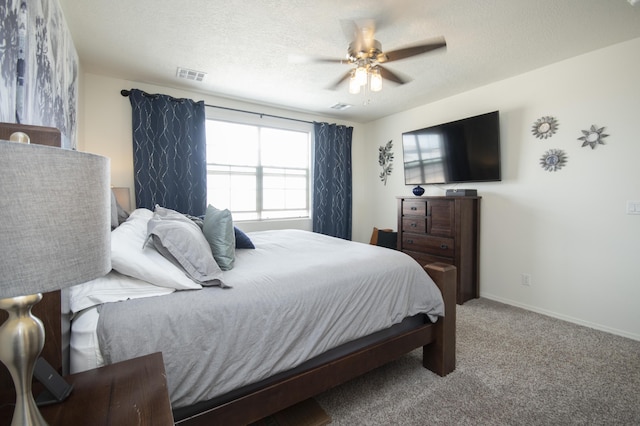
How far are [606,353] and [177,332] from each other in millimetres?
3061

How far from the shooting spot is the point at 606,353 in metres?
2.20

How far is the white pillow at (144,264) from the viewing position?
3.95ft

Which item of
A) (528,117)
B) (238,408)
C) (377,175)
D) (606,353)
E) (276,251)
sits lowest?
(606,353)

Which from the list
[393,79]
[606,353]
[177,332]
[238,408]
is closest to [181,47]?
[393,79]

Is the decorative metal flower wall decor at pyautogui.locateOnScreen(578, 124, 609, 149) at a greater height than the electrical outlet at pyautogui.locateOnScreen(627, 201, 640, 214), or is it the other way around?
the decorative metal flower wall decor at pyautogui.locateOnScreen(578, 124, 609, 149)

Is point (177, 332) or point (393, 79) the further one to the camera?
point (393, 79)

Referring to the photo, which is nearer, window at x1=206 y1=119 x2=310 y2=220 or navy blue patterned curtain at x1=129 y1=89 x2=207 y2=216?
navy blue patterned curtain at x1=129 y1=89 x2=207 y2=216

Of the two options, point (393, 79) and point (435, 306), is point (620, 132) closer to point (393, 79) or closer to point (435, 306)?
point (393, 79)

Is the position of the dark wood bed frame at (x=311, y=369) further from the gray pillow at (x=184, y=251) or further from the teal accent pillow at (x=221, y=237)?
the teal accent pillow at (x=221, y=237)

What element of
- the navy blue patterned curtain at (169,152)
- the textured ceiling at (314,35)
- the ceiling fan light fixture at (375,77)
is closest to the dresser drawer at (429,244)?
the textured ceiling at (314,35)

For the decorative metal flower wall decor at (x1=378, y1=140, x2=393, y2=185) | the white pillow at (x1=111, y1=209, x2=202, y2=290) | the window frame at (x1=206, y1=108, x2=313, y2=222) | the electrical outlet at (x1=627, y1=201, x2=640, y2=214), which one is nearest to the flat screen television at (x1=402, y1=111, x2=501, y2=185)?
the decorative metal flower wall decor at (x1=378, y1=140, x2=393, y2=185)

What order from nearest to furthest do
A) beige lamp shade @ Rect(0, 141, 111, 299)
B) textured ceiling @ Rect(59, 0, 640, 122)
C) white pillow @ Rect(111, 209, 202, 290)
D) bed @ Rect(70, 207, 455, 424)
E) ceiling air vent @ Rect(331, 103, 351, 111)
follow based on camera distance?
beige lamp shade @ Rect(0, 141, 111, 299) → bed @ Rect(70, 207, 455, 424) → white pillow @ Rect(111, 209, 202, 290) → textured ceiling @ Rect(59, 0, 640, 122) → ceiling air vent @ Rect(331, 103, 351, 111)

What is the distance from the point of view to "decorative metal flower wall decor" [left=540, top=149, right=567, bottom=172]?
2.85 m

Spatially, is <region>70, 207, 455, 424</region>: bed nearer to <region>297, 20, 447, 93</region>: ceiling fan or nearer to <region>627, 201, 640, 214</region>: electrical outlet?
<region>297, 20, 447, 93</region>: ceiling fan
